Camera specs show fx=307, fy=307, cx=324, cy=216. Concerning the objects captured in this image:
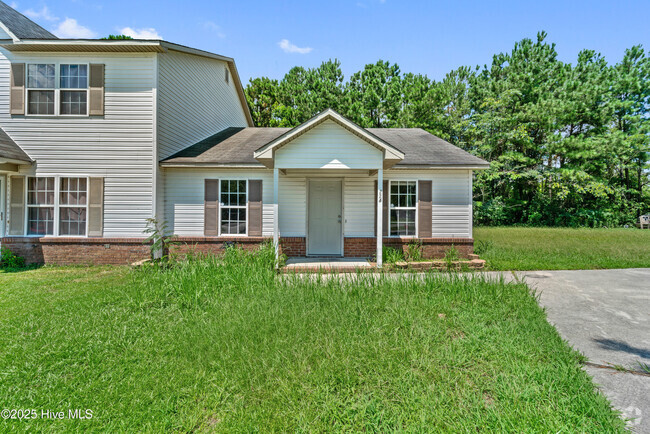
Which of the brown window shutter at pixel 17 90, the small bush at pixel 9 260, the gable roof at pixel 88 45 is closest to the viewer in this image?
the gable roof at pixel 88 45

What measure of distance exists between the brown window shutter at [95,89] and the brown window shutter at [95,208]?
195cm

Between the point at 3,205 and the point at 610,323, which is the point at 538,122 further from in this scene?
the point at 3,205

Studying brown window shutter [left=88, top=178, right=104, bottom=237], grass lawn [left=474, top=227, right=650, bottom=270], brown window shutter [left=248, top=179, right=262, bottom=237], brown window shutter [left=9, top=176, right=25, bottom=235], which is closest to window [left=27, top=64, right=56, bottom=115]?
brown window shutter [left=9, top=176, right=25, bottom=235]

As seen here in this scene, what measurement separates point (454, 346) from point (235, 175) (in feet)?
25.4

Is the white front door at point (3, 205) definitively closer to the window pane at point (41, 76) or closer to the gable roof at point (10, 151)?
the gable roof at point (10, 151)

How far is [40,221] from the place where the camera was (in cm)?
878

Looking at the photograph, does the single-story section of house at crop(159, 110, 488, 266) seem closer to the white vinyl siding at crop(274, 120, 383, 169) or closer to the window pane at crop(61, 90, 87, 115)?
the white vinyl siding at crop(274, 120, 383, 169)

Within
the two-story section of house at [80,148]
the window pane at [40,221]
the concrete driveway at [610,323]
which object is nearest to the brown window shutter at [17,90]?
the two-story section of house at [80,148]

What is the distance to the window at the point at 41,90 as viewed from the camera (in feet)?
28.5

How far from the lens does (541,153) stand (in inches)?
882

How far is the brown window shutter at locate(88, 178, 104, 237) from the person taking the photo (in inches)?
343

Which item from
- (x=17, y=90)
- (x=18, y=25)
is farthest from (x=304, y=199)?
(x=18, y=25)

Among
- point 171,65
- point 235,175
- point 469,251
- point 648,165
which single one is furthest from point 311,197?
point 648,165

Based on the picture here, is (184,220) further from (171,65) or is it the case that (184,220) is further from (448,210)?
(448,210)
